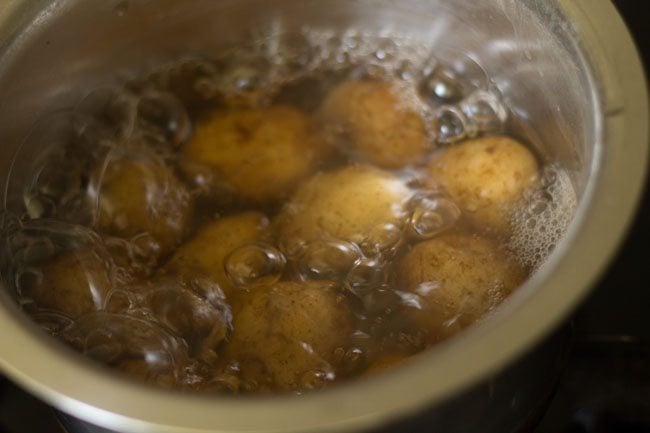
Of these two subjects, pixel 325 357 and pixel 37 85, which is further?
pixel 37 85

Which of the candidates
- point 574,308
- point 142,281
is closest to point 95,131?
point 142,281

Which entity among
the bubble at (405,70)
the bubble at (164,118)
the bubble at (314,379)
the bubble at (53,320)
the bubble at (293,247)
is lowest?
the bubble at (314,379)

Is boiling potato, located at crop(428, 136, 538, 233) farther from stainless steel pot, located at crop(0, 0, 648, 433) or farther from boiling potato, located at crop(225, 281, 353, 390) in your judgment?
boiling potato, located at crop(225, 281, 353, 390)

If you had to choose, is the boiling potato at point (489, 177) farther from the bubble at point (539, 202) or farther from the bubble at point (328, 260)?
the bubble at point (328, 260)

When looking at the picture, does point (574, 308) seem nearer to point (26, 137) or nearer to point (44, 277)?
point (44, 277)

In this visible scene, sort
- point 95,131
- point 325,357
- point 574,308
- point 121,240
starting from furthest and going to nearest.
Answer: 1. point 95,131
2. point 121,240
3. point 325,357
4. point 574,308

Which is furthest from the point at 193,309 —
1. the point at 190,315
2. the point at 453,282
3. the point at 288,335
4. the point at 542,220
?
the point at 542,220

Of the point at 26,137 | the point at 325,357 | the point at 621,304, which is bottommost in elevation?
Result: the point at 621,304

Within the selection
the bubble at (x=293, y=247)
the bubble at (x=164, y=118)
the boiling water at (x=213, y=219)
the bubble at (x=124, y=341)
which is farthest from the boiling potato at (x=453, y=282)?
the bubble at (x=164, y=118)

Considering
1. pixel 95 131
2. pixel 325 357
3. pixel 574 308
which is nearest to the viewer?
pixel 574 308
